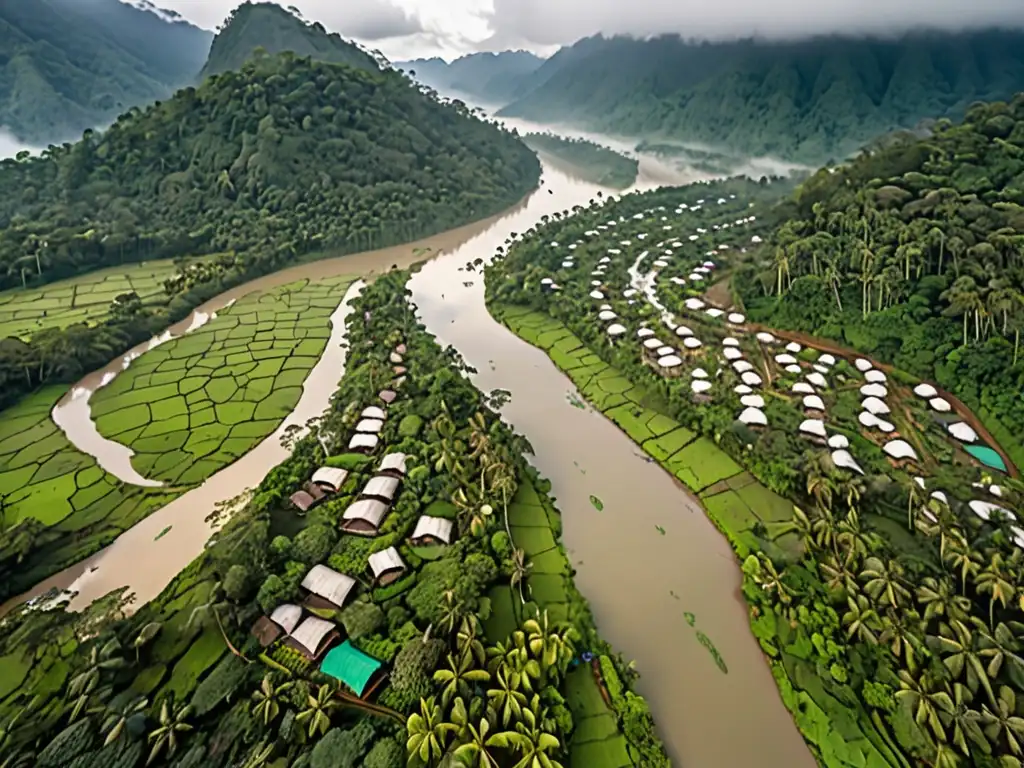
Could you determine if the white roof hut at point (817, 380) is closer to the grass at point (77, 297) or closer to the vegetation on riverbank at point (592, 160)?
the grass at point (77, 297)

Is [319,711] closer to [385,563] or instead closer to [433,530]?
[385,563]

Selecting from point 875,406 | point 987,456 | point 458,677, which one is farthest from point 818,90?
point 458,677

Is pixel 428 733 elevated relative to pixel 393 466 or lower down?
elevated

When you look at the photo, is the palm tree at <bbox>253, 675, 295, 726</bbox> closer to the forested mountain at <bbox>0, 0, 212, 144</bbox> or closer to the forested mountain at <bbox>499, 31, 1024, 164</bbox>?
the forested mountain at <bbox>499, 31, 1024, 164</bbox>

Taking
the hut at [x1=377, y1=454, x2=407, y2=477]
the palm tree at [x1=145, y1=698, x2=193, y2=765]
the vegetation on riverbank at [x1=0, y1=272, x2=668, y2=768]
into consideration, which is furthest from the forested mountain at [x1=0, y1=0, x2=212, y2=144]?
the palm tree at [x1=145, y1=698, x2=193, y2=765]

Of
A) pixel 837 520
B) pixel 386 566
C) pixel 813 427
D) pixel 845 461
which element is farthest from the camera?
pixel 813 427

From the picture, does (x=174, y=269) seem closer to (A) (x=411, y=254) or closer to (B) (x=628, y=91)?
(A) (x=411, y=254)

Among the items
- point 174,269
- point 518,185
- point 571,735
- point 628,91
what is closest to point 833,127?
Result: point 518,185
